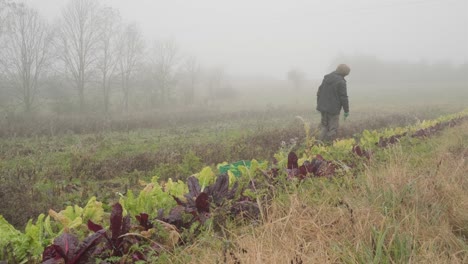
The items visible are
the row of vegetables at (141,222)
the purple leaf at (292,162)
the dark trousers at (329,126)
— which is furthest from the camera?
the dark trousers at (329,126)

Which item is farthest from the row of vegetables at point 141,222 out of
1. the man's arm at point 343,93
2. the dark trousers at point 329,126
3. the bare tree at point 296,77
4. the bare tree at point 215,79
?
the bare tree at point 296,77

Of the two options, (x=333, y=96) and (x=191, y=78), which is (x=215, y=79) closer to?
(x=191, y=78)

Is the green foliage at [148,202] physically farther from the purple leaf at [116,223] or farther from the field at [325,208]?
the purple leaf at [116,223]

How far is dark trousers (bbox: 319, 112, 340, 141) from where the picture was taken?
8.88 metres

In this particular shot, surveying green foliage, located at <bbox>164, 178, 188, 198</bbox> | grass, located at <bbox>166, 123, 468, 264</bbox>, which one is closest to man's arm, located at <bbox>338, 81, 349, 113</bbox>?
grass, located at <bbox>166, 123, 468, 264</bbox>

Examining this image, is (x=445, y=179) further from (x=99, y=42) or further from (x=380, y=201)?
(x=99, y=42)

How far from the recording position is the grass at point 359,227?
208 centimetres

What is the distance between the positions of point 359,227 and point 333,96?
6660 mm

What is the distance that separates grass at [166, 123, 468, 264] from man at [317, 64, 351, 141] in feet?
15.7

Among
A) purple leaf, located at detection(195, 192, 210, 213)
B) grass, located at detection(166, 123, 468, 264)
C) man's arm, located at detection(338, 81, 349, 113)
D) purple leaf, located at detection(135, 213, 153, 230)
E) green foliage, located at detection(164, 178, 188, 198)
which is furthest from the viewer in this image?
man's arm, located at detection(338, 81, 349, 113)

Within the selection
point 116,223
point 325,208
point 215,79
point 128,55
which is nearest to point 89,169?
point 116,223

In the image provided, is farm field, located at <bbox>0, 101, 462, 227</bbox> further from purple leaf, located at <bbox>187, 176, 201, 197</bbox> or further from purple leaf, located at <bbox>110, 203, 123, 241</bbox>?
purple leaf, located at <bbox>110, 203, 123, 241</bbox>

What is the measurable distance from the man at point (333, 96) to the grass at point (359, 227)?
4.78 metres

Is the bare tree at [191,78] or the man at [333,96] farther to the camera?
the bare tree at [191,78]
